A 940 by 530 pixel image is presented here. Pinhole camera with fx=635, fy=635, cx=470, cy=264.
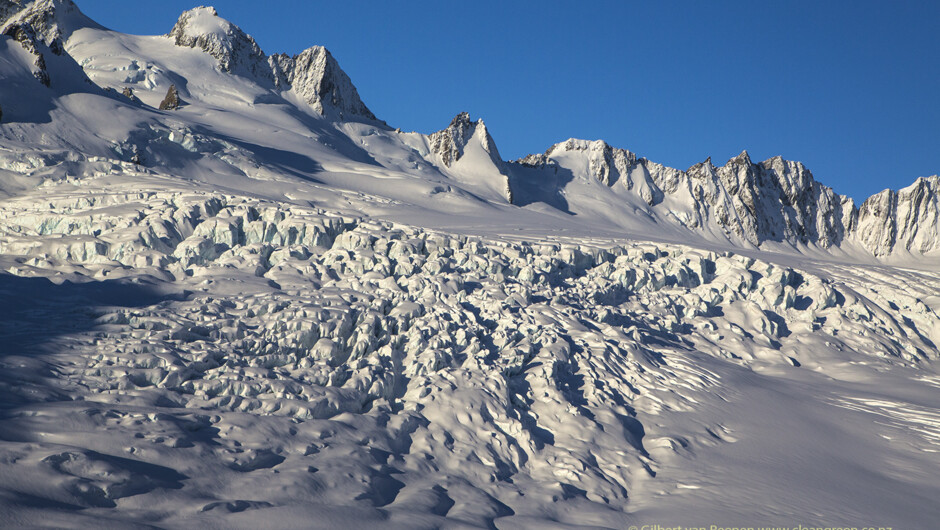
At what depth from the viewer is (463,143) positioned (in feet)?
243

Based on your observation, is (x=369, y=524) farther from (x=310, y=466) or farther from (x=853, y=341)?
(x=853, y=341)

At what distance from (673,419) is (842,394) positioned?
8465 millimetres

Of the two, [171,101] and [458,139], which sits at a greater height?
[458,139]

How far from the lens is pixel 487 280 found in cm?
2623

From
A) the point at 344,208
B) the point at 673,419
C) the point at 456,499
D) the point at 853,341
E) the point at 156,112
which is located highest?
the point at 156,112

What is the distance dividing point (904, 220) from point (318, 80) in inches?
3225

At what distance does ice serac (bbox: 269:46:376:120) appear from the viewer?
250 feet

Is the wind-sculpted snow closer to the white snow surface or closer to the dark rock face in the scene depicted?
the white snow surface

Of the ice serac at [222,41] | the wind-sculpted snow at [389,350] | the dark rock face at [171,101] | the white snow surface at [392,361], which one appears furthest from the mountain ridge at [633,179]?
the wind-sculpted snow at [389,350]

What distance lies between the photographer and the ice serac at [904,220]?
87500 millimetres

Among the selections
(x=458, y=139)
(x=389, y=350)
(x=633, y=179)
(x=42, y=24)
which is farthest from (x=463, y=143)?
(x=389, y=350)

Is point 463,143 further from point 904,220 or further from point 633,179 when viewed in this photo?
point 904,220

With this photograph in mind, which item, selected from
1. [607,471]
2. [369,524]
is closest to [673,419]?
[607,471]

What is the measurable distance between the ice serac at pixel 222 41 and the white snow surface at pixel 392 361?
32.3m
